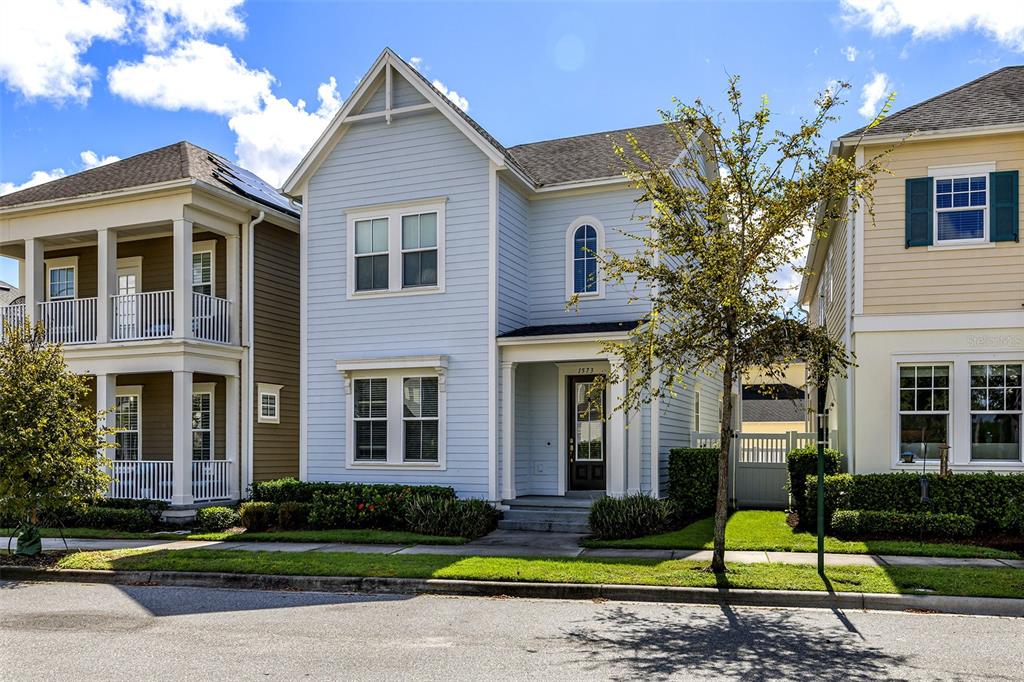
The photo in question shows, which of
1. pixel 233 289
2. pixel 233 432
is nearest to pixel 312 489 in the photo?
pixel 233 432

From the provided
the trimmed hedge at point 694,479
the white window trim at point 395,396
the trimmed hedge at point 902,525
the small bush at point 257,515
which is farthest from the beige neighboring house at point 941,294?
the small bush at point 257,515

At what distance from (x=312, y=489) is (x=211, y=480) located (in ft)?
9.38

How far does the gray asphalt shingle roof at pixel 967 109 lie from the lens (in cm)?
1459

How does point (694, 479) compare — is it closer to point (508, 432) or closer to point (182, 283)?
point (508, 432)

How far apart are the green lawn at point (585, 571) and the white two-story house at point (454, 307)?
434 cm

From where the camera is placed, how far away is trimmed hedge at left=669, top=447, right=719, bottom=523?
1634 centimetres

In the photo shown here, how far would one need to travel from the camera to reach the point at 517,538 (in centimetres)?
1459

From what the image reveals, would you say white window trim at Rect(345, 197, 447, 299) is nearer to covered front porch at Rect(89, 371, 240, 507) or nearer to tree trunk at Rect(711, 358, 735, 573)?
covered front porch at Rect(89, 371, 240, 507)

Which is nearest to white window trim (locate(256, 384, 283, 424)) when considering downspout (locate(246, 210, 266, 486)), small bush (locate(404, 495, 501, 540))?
downspout (locate(246, 210, 266, 486))

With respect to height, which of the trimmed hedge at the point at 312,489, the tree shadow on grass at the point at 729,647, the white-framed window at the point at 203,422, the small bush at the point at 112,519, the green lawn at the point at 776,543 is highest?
the white-framed window at the point at 203,422

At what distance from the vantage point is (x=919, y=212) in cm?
1484

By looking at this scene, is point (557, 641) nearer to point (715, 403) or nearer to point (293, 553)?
point (293, 553)

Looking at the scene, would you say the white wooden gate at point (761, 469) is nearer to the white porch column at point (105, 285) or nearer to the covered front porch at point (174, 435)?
the covered front porch at point (174, 435)

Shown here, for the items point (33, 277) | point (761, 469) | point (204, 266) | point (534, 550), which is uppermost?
point (204, 266)
